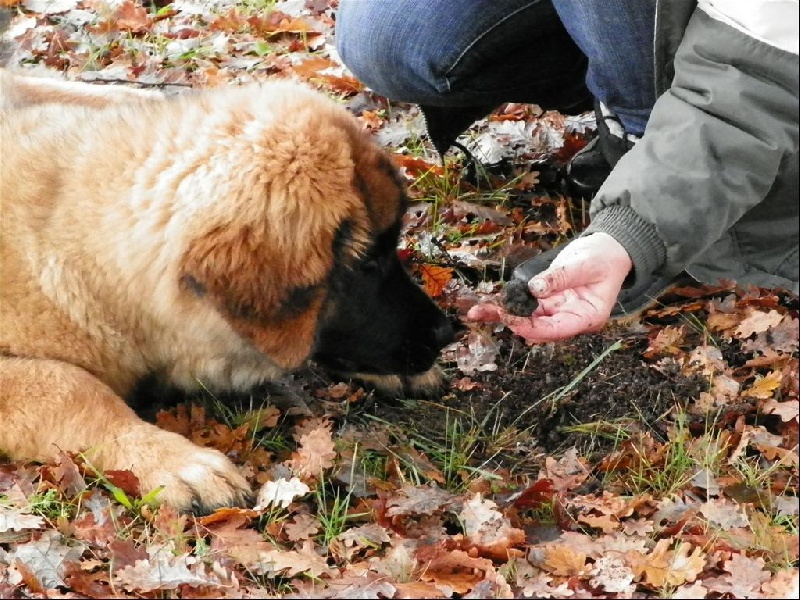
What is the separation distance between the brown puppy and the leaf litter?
0.52 feet

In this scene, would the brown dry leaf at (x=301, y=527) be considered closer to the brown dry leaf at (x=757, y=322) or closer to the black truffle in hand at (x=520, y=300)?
the black truffle in hand at (x=520, y=300)

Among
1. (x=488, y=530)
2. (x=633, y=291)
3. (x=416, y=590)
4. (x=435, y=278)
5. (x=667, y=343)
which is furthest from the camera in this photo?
(x=435, y=278)

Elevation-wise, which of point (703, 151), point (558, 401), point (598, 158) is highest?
point (703, 151)

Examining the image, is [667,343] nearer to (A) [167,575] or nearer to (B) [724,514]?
(B) [724,514]

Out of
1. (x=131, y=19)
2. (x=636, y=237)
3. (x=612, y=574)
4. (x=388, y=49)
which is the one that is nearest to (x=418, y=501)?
(x=612, y=574)

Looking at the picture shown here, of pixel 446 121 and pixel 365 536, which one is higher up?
pixel 446 121

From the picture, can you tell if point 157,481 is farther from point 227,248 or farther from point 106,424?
point 227,248

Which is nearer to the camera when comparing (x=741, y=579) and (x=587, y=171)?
(x=741, y=579)

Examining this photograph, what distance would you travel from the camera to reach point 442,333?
2.83 metres

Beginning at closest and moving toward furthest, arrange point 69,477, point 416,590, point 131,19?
point 416,590, point 69,477, point 131,19

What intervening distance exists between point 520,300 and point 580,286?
7.6 inches

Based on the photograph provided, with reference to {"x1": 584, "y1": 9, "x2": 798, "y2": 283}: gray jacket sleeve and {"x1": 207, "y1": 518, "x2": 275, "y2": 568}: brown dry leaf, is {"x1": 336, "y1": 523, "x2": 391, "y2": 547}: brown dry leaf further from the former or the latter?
{"x1": 584, "y1": 9, "x2": 798, "y2": 283}: gray jacket sleeve

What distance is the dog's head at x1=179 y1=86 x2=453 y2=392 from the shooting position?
2.27m

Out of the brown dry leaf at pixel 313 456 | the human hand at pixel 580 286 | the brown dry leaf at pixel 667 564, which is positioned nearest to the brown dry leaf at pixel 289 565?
the brown dry leaf at pixel 313 456
